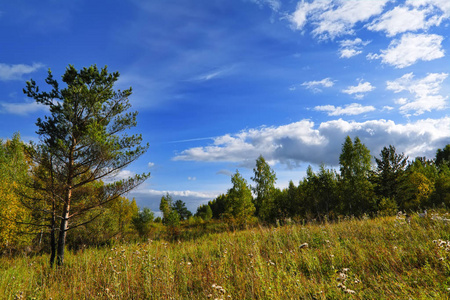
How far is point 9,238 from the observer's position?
591 inches

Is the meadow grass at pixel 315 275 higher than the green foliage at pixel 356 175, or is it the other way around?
the green foliage at pixel 356 175

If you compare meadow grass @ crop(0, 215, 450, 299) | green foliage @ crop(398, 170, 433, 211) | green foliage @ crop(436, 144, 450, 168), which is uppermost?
green foliage @ crop(436, 144, 450, 168)

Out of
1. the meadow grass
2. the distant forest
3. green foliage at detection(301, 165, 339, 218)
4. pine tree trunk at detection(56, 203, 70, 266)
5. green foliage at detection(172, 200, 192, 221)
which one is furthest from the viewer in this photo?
green foliage at detection(172, 200, 192, 221)

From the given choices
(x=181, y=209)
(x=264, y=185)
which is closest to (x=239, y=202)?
(x=264, y=185)

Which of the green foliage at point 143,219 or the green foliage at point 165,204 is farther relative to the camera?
the green foliage at point 165,204

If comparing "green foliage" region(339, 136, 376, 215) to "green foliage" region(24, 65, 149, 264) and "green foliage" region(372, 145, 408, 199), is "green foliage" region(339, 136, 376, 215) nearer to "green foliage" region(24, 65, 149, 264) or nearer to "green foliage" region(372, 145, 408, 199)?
"green foliage" region(372, 145, 408, 199)

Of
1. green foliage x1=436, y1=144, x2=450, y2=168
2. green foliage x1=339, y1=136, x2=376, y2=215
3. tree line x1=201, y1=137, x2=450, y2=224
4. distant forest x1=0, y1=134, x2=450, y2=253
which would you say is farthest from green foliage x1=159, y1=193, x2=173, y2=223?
green foliage x1=436, y1=144, x2=450, y2=168

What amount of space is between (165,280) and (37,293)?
145 inches

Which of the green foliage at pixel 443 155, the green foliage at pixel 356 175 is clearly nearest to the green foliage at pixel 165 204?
the green foliage at pixel 356 175

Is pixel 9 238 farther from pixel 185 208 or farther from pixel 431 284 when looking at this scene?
pixel 185 208

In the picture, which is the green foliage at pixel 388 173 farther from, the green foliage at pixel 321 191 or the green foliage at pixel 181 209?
the green foliage at pixel 181 209

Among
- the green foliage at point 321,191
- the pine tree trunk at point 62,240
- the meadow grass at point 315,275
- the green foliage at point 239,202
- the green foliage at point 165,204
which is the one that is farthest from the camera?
the green foliage at point 165,204

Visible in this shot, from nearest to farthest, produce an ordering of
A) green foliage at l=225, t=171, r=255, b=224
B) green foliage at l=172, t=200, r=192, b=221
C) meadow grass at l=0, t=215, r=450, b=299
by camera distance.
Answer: meadow grass at l=0, t=215, r=450, b=299, green foliage at l=225, t=171, r=255, b=224, green foliage at l=172, t=200, r=192, b=221

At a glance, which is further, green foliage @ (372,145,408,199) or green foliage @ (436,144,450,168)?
green foliage @ (436,144,450,168)
